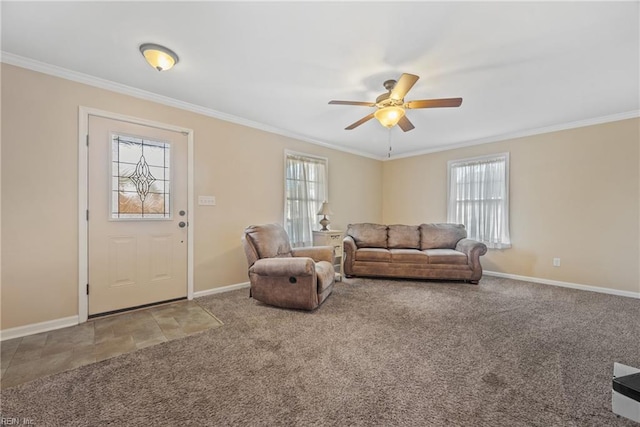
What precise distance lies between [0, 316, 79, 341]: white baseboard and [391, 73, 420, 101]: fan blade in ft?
12.3

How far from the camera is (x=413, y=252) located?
4.37 meters

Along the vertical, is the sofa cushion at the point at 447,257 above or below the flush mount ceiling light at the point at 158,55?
below

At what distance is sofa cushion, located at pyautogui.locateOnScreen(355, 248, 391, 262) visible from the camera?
440 centimetres

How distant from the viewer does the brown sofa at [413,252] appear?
13.5ft

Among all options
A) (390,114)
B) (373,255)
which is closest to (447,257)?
(373,255)

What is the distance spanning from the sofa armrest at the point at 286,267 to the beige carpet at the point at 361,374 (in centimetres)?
42

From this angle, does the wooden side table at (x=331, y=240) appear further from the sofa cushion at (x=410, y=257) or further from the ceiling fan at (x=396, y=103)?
the ceiling fan at (x=396, y=103)

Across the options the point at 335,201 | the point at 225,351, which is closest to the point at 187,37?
the point at 225,351

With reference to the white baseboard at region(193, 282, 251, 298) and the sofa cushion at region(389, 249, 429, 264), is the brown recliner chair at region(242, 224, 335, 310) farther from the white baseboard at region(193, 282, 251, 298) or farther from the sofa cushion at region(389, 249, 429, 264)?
the sofa cushion at region(389, 249, 429, 264)

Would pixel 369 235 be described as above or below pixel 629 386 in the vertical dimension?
above

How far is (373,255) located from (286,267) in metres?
2.03

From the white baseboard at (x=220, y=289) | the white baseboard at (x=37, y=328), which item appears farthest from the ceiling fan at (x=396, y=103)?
the white baseboard at (x=37, y=328)

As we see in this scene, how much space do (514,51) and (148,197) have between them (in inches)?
154

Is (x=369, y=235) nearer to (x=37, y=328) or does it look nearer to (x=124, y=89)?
(x=124, y=89)
